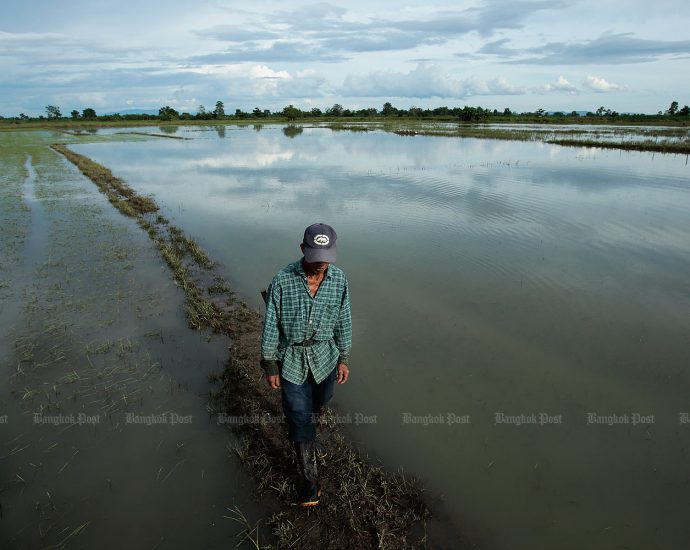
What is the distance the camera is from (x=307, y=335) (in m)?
2.71

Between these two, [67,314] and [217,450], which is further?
[67,314]

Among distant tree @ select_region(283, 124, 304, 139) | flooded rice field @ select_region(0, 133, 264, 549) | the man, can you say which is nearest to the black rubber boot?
the man

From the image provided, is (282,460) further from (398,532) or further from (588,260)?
(588,260)

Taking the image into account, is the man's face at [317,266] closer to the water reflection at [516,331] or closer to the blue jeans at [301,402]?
the blue jeans at [301,402]

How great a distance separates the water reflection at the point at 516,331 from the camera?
312 centimetres

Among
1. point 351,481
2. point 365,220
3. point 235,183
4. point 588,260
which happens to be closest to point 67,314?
point 351,481

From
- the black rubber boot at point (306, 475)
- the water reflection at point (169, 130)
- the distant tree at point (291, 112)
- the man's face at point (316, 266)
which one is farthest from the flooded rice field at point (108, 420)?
the distant tree at point (291, 112)

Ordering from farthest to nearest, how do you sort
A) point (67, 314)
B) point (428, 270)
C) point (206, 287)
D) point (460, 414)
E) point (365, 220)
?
1. point (365, 220)
2. point (428, 270)
3. point (206, 287)
4. point (67, 314)
5. point (460, 414)

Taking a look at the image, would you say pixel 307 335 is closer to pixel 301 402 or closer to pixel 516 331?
pixel 301 402

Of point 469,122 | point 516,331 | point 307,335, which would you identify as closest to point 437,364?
point 516,331

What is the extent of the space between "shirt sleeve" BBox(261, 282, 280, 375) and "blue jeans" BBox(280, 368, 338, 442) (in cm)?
14

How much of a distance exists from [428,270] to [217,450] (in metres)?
4.83

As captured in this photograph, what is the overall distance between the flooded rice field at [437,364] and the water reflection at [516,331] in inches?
0.8

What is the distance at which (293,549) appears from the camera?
2639 millimetres
